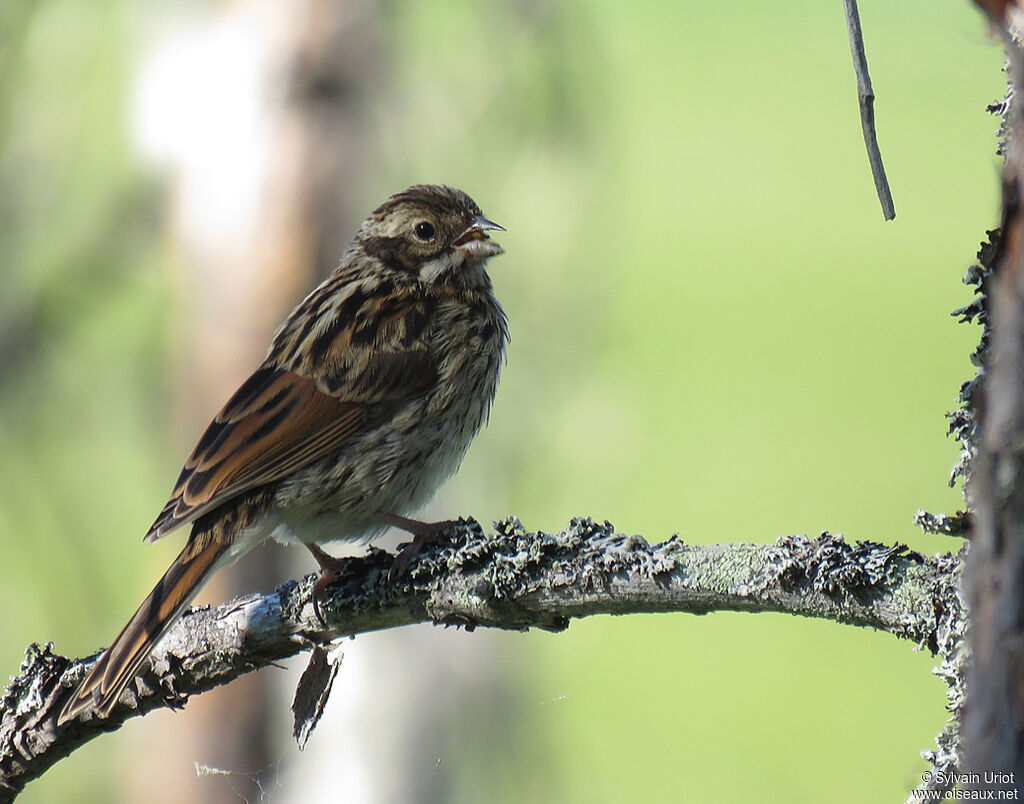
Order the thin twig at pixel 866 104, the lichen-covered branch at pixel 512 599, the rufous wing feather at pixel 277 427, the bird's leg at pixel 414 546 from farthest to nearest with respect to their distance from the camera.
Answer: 1. the rufous wing feather at pixel 277 427
2. the bird's leg at pixel 414 546
3. the lichen-covered branch at pixel 512 599
4. the thin twig at pixel 866 104

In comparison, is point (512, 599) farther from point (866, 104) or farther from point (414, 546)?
point (866, 104)

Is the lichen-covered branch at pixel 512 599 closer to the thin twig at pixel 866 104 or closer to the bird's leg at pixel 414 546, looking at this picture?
the bird's leg at pixel 414 546

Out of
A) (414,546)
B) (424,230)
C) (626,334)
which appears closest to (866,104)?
(414,546)

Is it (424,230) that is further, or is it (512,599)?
(424,230)

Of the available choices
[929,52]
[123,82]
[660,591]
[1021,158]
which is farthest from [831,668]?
[929,52]

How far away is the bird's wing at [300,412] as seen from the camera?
11.6ft

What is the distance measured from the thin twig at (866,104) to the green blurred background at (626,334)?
146 millimetres

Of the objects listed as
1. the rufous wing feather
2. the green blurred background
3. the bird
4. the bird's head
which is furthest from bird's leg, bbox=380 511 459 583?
the green blurred background

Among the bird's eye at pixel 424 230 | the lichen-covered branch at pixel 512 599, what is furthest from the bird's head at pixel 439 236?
the lichen-covered branch at pixel 512 599

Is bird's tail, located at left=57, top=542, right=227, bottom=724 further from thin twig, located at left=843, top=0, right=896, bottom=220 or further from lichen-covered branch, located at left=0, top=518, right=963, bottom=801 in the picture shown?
thin twig, located at left=843, top=0, right=896, bottom=220

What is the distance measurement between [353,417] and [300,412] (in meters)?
0.15

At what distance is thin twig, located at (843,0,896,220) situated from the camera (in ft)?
5.49

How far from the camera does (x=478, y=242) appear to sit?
13.6ft

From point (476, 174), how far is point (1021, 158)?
417cm
